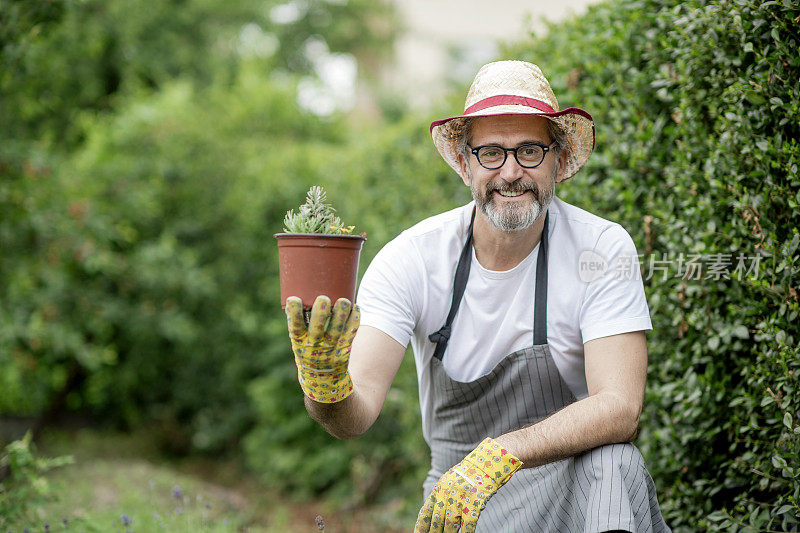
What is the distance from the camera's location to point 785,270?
2.28 metres

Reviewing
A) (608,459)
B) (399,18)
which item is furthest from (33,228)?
(399,18)

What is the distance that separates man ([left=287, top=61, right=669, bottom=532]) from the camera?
2045mm

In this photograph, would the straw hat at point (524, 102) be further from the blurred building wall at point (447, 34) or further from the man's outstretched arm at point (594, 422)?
the blurred building wall at point (447, 34)

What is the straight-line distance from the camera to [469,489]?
197 cm

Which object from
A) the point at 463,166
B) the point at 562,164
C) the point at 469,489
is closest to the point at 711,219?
the point at 562,164

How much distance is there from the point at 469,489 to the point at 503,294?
74cm

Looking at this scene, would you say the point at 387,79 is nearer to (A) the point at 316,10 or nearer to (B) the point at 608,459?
(A) the point at 316,10

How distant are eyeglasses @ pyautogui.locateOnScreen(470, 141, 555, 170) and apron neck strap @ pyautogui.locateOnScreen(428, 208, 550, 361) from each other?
250mm

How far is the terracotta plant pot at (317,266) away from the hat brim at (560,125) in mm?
710

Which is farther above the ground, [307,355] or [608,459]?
[307,355]

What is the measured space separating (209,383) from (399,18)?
10974mm

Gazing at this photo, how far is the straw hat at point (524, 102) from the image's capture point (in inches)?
92.8

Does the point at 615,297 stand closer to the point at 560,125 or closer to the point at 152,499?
the point at 560,125

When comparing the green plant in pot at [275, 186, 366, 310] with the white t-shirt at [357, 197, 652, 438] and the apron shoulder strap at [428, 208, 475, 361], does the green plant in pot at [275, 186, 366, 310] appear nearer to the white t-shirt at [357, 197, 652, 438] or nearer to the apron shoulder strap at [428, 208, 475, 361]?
the white t-shirt at [357, 197, 652, 438]
